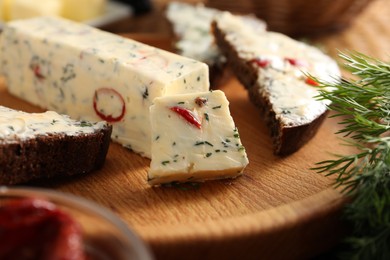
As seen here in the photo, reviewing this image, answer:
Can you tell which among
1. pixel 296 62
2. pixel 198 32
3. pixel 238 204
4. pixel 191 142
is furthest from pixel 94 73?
pixel 198 32

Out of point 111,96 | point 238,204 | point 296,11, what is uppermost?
point 296,11

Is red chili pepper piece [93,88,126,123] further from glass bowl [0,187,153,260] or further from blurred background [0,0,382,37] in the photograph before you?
blurred background [0,0,382,37]

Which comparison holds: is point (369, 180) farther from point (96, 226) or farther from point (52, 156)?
point (52, 156)

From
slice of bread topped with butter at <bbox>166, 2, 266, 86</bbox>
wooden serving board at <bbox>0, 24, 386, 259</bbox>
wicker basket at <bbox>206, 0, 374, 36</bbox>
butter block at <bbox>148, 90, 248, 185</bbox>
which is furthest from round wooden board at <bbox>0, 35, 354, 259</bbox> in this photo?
wicker basket at <bbox>206, 0, 374, 36</bbox>

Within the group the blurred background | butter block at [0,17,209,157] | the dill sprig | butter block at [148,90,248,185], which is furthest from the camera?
the blurred background

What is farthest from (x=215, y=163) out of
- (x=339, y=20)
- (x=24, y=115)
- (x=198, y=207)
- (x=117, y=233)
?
(x=339, y=20)

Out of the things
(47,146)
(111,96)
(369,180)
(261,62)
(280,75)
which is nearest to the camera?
(369,180)

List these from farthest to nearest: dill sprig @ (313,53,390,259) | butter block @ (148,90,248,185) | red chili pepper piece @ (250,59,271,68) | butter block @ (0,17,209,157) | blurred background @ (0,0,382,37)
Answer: blurred background @ (0,0,382,37) → red chili pepper piece @ (250,59,271,68) → butter block @ (0,17,209,157) → butter block @ (148,90,248,185) → dill sprig @ (313,53,390,259)

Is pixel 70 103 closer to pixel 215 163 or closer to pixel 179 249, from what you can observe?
pixel 215 163

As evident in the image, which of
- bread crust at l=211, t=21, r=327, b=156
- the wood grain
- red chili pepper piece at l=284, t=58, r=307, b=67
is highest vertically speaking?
red chili pepper piece at l=284, t=58, r=307, b=67
